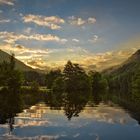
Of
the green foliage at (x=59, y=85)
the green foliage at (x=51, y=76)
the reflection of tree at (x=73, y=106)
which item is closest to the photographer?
the reflection of tree at (x=73, y=106)

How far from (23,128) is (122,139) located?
9788mm

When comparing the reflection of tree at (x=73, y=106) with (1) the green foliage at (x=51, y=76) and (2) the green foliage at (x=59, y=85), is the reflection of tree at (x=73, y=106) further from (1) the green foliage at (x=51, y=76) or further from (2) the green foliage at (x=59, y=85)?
(1) the green foliage at (x=51, y=76)

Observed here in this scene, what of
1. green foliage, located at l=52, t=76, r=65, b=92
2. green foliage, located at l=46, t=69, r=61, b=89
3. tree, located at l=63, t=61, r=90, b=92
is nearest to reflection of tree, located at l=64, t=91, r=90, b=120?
green foliage, located at l=52, t=76, r=65, b=92

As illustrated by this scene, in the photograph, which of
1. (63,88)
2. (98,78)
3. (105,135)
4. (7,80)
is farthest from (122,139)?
(98,78)

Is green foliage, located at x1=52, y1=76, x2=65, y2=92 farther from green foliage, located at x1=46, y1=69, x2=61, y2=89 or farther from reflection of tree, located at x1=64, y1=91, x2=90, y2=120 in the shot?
reflection of tree, located at x1=64, y1=91, x2=90, y2=120

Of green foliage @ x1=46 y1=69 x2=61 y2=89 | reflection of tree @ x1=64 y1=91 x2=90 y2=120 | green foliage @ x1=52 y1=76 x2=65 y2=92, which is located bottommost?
reflection of tree @ x1=64 y1=91 x2=90 y2=120

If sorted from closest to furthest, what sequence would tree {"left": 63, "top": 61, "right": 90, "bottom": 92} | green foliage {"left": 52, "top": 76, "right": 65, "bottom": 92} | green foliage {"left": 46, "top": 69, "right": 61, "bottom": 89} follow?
green foliage {"left": 52, "top": 76, "right": 65, "bottom": 92} → tree {"left": 63, "top": 61, "right": 90, "bottom": 92} → green foliage {"left": 46, "top": 69, "right": 61, "bottom": 89}

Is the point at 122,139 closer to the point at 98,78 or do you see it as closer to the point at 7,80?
the point at 7,80

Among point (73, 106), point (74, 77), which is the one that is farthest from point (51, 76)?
point (73, 106)

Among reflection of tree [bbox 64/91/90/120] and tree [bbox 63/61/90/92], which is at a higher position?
tree [bbox 63/61/90/92]

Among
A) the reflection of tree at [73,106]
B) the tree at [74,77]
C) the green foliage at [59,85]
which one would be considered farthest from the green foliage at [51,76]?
the reflection of tree at [73,106]

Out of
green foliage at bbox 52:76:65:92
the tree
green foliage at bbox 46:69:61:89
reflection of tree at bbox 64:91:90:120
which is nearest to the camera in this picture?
reflection of tree at bbox 64:91:90:120

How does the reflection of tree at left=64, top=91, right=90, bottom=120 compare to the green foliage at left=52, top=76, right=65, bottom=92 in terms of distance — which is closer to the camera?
the reflection of tree at left=64, top=91, right=90, bottom=120

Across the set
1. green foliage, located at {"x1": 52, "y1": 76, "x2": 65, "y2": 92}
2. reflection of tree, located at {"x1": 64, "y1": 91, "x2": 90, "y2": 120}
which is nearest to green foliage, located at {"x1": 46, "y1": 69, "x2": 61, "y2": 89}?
green foliage, located at {"x1": 52, "y1": 76, "x2": 65, "y2": 92}
